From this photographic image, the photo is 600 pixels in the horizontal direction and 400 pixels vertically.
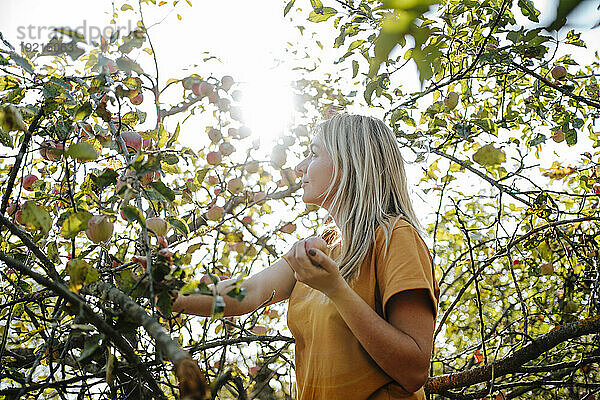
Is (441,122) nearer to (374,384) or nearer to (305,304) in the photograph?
(305,304)

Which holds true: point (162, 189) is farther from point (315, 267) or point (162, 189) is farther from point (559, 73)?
point (559, 73)

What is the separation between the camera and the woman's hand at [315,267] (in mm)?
981

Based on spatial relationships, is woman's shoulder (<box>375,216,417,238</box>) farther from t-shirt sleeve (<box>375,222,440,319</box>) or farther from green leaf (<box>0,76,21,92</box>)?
green leaf (<box>0,76,21,92</box>)

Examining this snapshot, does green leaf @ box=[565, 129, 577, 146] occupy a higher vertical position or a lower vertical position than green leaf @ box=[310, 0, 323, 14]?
lower

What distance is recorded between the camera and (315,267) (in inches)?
38.8

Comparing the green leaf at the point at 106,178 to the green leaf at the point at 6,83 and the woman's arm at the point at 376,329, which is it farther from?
the green leaf at the point at 6,83

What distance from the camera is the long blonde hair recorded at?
4.12ft

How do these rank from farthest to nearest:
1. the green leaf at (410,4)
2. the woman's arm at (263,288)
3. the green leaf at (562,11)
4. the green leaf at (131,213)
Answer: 1. the woman's arm at (263,288)
2. the green leaf at (131,213)
3. the green leaf at (410,4)
4. the green leaf at (562,11)

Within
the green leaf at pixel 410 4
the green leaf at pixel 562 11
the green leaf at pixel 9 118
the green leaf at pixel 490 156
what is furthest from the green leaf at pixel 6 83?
the green leaf at pixel 490 156

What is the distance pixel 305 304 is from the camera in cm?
125

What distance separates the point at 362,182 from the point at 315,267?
0.41 meters

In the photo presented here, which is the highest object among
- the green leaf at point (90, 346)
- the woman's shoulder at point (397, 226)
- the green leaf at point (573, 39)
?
the green leaf at point (573, 39)

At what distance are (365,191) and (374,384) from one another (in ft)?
1.60

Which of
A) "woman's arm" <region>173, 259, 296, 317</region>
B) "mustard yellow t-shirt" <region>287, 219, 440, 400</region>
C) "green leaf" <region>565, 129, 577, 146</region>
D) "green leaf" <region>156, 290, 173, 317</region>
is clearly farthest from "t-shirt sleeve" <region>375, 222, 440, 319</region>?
"green leaf" <region>565, 129, 577, 146</region>
